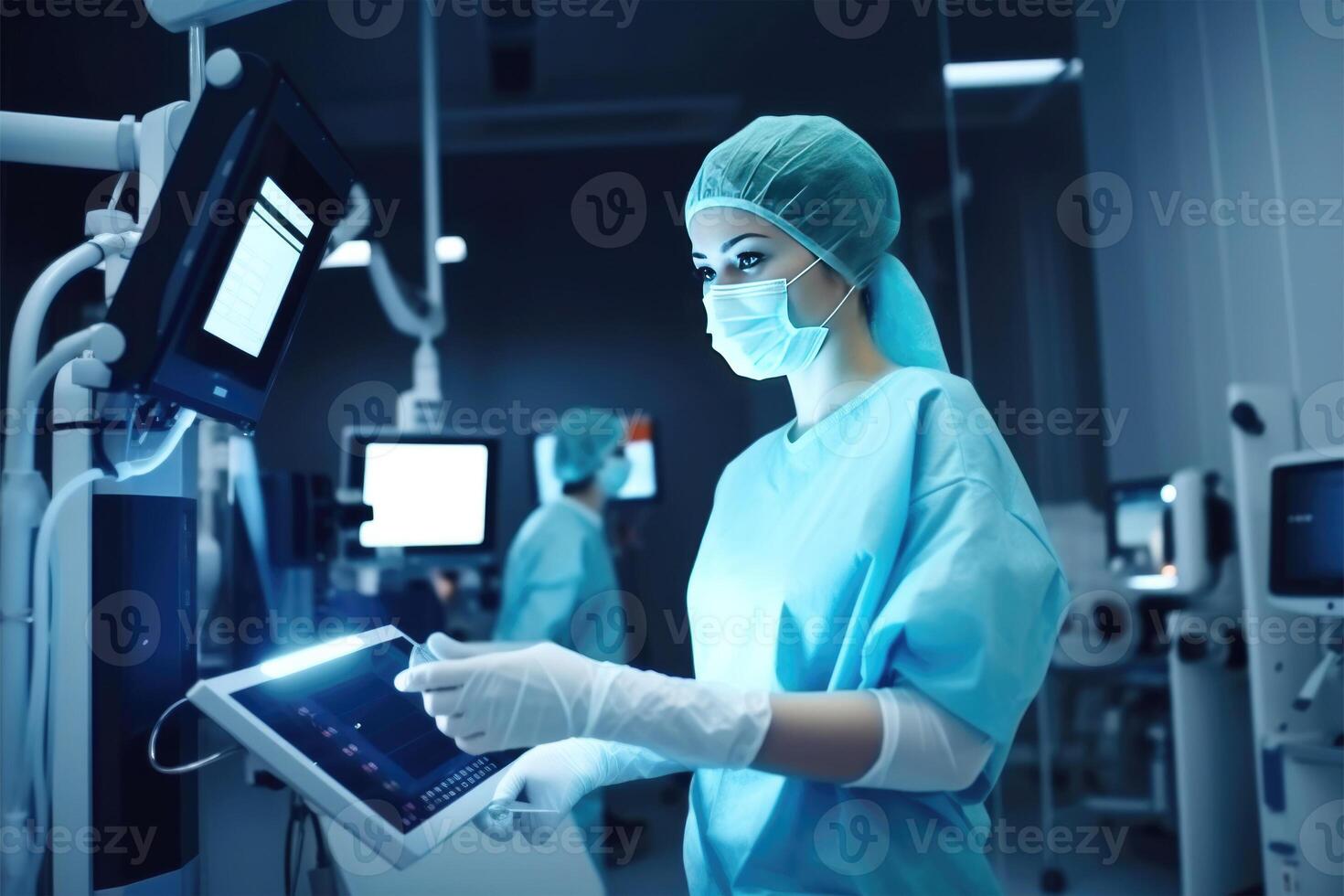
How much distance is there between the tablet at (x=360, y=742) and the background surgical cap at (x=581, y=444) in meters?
2.24

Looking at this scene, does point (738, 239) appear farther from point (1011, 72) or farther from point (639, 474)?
point (1011, 72)

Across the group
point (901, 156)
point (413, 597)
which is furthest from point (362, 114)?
point (413, 597)

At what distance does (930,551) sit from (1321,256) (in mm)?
2109

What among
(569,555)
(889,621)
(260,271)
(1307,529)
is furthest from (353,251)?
(1307,529)

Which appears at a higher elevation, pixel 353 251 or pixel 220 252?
pixel 353 251

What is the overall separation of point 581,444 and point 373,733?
2421 mm

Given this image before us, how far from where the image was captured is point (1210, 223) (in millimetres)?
3088

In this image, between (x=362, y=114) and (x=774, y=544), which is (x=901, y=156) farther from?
(x=774, y=544)

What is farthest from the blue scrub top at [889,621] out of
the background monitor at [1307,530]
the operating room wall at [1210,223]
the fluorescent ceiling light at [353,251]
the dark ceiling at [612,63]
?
the dark ceiling at [612,63]

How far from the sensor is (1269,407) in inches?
98.7

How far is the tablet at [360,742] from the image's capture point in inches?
32.3

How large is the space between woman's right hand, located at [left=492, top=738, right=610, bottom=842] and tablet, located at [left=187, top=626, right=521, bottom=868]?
3cm

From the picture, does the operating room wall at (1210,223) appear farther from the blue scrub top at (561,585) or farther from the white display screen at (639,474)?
the blue scrub top at (561,585)

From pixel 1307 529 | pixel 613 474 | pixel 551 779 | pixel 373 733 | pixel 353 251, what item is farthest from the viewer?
pixel 613 474
